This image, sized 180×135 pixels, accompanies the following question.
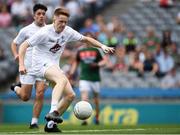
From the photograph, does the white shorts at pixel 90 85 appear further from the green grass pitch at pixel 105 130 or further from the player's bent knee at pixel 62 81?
the player's bent knee at pixel 62 81

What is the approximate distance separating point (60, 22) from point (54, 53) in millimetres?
757

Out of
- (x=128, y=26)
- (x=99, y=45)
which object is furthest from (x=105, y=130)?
(x=128, y=26)

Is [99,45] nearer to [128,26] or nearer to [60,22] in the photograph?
[60,22]

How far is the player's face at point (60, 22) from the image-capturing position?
14.7 m

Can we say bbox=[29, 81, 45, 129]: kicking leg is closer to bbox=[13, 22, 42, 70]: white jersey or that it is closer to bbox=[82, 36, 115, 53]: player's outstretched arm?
bbox=[13, 22, 42, 70]: white jersey

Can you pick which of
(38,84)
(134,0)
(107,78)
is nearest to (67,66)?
(107,78)

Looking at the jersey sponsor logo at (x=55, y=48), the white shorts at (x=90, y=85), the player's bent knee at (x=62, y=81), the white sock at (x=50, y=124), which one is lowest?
the white sock at (x=50, y=124)

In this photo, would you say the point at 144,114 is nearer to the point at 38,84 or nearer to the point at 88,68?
the point at 88,68

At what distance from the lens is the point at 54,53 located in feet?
49.9

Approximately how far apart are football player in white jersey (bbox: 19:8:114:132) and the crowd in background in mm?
8264

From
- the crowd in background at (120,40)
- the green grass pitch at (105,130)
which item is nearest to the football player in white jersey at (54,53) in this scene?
the green grass pitch at (105,130)

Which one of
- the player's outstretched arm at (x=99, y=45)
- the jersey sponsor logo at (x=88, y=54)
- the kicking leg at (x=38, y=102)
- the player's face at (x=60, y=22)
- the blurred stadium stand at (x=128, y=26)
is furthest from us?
the blurred stadium stand at (x=128, y=26)

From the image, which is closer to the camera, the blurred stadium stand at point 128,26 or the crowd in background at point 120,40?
the crowd in background at point 120,40

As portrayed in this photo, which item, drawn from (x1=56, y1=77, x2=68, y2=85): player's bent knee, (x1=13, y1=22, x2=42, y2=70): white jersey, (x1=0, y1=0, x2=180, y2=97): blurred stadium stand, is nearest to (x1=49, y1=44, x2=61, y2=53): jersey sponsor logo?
(x1=56, y1=77, x2=68, y2=85): player's bent knee
